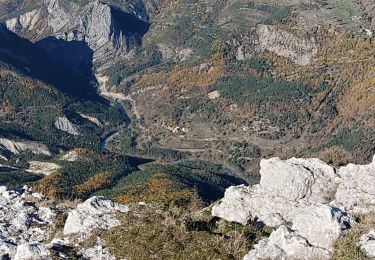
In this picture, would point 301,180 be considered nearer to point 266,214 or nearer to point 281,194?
point 281,194

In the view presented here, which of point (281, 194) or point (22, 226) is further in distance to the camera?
point (281, 194)

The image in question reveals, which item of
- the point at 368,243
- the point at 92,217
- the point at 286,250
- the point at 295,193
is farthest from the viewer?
the point at 295,193

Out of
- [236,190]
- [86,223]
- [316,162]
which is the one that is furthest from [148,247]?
[316,162]

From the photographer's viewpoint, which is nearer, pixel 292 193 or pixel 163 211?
pixel 163 211

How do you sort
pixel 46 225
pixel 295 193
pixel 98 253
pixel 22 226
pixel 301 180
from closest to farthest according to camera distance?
pixel 98 253 → pixel 22 226 → pixel 46 225 → pixel 295 193 → pixel 301 180

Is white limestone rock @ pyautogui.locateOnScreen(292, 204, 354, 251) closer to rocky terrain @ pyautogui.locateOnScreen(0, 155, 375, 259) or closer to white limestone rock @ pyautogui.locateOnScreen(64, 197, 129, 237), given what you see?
rocky terrain @ pyautogui.locateOnScreen(0, 155, 375, 259)

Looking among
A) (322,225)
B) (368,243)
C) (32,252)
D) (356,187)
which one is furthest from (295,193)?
(32,252)

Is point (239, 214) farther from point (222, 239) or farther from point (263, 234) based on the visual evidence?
point (222, 239)
